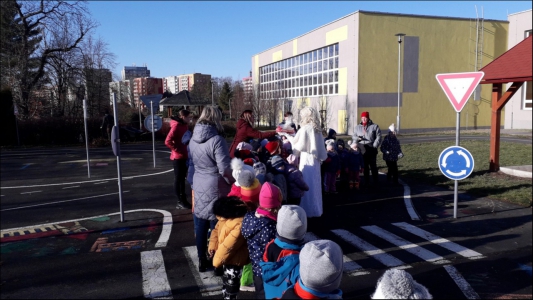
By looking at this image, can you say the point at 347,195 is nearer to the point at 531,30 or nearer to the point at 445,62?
the point at 531,30

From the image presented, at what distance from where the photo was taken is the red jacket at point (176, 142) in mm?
7922

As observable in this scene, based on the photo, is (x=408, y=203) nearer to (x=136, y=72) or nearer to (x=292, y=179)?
(x=292, y=179)

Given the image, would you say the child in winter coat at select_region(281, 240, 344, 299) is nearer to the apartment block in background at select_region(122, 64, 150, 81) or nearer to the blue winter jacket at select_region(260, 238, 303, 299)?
the blue winter jacket at select_region(260, 238, 303, 299)

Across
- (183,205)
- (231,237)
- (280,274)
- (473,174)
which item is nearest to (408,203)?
(473,174)

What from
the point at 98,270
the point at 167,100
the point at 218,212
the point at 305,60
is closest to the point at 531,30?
the point at 218,212

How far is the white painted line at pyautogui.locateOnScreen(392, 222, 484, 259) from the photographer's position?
526 cm

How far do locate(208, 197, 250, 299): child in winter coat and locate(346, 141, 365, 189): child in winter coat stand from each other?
6049 mm

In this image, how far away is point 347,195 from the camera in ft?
30.0

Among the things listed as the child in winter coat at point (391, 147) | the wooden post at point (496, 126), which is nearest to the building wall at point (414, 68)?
the wooden post at point (496, 126)

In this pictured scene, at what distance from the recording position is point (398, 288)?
5.57 feet

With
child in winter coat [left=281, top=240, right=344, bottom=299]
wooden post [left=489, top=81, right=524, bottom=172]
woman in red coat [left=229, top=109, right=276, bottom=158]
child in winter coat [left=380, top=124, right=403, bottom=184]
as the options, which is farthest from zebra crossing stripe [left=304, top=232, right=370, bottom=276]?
wooden post [left=489, top=81, right=524, bottom=172]

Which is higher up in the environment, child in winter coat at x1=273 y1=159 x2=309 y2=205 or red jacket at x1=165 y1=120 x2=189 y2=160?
red jacket at x1=165 y1=120 x2=189 y2=160

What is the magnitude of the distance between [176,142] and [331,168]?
3.64 metres

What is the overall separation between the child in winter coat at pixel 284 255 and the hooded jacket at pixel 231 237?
2.36ft
